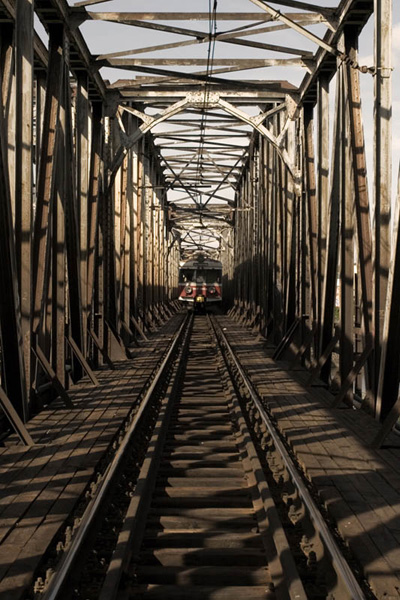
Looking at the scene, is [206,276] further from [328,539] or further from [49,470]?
[328,539]

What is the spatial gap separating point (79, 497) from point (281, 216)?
1343 cm

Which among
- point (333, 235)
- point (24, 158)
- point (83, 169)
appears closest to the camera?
point (24, 158)

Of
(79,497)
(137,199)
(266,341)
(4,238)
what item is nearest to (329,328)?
(4,238)

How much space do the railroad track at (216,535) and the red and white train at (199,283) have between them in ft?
119

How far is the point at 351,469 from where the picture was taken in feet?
22.9

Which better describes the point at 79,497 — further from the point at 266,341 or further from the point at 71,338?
the point at 266,341

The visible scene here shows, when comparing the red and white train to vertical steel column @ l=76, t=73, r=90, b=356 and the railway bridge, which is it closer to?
the railway bridge

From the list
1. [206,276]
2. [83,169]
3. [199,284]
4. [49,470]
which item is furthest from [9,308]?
[206,276]

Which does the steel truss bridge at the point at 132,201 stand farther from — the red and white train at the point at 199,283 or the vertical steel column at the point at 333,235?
the red and white train at the point at 199,283

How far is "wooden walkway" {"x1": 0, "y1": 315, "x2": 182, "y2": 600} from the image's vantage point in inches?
186

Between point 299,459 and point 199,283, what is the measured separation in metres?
37.9

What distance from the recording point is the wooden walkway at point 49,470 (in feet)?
15.5

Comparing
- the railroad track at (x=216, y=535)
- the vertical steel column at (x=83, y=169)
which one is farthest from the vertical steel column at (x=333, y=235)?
the vertical steel column at (x=83, y=169)

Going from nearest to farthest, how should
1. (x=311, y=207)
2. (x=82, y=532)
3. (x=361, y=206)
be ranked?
(x=82, y=532), (x=361, y=206), (x=311, y=207)
